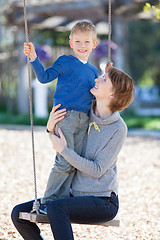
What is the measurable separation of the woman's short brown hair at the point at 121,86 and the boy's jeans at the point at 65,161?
0.23 meters

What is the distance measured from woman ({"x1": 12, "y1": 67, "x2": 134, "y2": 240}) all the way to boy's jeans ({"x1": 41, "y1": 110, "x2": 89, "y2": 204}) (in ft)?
0.11

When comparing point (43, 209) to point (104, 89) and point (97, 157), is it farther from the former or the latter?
point (104, 89)

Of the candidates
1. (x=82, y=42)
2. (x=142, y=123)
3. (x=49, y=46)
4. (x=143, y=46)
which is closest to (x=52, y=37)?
(x=49, y=46)

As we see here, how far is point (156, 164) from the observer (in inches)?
267

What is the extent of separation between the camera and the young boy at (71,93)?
2.54 meters

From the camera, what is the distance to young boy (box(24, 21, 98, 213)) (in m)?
2.54

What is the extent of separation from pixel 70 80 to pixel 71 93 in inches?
3.1

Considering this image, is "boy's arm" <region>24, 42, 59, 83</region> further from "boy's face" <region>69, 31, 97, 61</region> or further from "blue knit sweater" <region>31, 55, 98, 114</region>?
"boy's face" <region>69, 31, 97, 61</region>

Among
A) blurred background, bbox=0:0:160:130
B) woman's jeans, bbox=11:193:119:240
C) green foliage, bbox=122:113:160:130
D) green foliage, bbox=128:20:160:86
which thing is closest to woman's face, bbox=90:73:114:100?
woman's jeans, bbox=11:193:119:240

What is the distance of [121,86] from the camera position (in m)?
2.45

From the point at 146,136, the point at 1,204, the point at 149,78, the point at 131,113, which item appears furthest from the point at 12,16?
the point at 149,78

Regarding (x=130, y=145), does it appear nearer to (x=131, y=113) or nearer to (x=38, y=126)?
(x=38, y=126)

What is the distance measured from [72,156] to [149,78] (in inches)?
920

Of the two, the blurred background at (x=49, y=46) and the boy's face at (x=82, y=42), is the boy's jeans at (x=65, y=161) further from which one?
the blurred background at (x=49, y=46)
